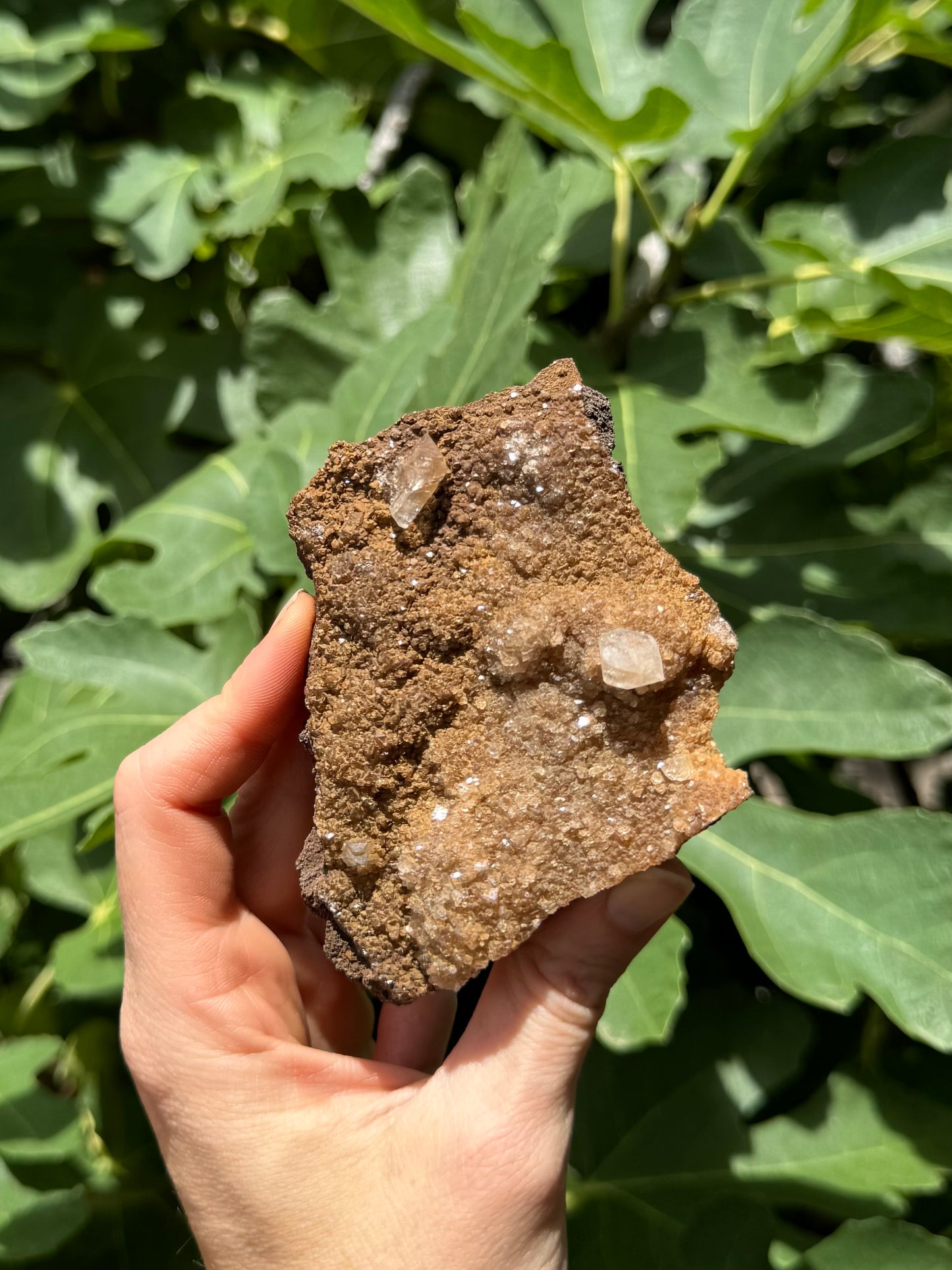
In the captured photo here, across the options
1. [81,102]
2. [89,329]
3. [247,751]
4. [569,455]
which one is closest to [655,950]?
[247,751]

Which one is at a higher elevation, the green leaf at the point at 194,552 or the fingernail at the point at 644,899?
the green leaf at the point at 194,552

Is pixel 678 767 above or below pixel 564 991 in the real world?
above

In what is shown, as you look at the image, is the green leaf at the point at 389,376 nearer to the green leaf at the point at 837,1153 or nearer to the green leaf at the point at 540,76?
the green leaf at the point at 540,76

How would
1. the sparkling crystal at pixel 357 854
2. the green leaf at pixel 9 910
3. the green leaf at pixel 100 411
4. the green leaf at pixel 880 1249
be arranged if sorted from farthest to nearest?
1. the green leaf at pixel 100 411
2. the green leaf at pixel 9 910
3. the green leaf at pixel 880 1249
4. the sparkling crystal at pixel 357 854

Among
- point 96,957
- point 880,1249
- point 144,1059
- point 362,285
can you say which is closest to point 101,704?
point 96,957

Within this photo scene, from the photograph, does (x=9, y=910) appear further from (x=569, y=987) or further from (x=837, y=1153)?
(x=837, y=1153)

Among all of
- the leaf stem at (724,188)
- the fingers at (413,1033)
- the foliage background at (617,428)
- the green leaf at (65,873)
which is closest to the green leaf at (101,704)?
the foliage background at (617,428)
